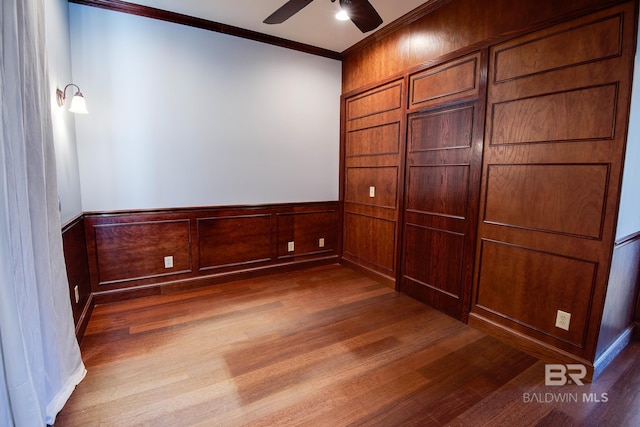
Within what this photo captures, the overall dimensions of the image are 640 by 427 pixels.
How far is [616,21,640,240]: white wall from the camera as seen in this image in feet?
5.49

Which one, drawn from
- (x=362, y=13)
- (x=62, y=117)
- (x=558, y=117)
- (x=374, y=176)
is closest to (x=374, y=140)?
(x=374, y=176)

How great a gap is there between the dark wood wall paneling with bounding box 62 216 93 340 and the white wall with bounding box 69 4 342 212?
1.24 ft

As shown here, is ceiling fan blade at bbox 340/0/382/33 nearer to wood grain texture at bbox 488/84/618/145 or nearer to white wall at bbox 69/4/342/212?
wood grain texture at bbox 488/84/618/145

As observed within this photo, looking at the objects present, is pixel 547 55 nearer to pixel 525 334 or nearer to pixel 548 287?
pixel 548 287

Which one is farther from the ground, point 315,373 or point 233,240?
point 233,240

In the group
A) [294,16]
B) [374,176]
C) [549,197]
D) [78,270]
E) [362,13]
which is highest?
[294,16]

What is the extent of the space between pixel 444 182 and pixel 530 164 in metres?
0.70

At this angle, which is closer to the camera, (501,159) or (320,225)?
(501,159)

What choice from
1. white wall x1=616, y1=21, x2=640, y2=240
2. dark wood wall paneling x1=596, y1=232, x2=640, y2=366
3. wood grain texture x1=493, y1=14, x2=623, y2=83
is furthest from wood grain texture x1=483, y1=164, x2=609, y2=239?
wood grain texture x1=493, y1=14, x2=623, y2=83

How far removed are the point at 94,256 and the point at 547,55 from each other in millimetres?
3857

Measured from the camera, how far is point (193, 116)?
3.05m

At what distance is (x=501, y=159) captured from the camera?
2234 millimetres

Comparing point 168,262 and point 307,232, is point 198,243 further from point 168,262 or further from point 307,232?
point 307,232

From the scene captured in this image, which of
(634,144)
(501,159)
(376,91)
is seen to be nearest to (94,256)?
(376,91)
